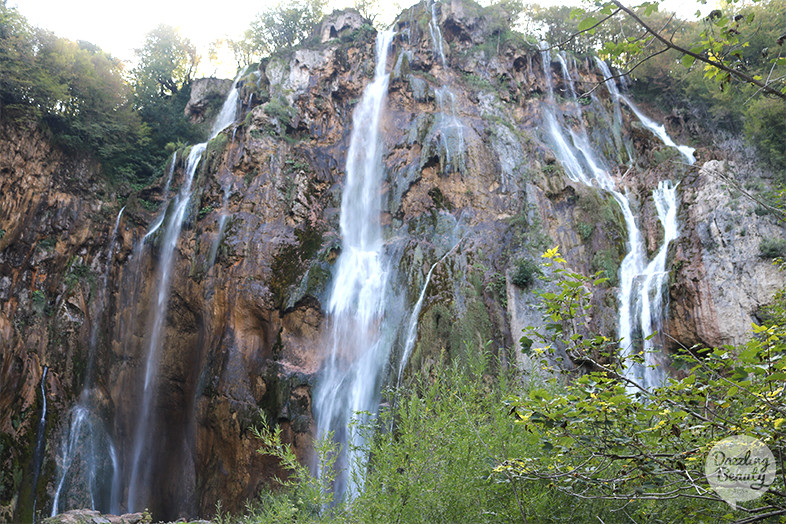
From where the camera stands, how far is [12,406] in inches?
605

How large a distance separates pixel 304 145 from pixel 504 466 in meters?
19.3

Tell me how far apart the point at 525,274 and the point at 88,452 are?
15.1 meters

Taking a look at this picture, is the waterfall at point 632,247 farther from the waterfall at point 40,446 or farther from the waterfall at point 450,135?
the waterfall at point 40,446

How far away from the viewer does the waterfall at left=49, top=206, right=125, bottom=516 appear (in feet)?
50.5

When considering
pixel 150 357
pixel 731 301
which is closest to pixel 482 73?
pixel 731 301

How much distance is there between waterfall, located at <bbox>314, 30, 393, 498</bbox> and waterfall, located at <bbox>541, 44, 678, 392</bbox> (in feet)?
22.6

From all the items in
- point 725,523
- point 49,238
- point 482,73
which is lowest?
point 725,523

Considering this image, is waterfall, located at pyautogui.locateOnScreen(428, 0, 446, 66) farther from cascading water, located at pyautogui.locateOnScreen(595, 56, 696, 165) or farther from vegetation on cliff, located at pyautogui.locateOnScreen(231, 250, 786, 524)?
vegetation on cliff, located at pyautogui.locateOnScreen(231, 250, 786, 524)

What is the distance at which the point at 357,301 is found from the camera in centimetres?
1625

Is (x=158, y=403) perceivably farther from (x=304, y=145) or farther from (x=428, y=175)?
(x=428, y=175)

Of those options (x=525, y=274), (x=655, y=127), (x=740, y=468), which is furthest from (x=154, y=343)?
(x=655, y=127)

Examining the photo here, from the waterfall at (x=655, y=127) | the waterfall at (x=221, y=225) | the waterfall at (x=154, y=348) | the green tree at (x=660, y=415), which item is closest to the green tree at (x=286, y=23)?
the waterfall at (x=154, y=348)

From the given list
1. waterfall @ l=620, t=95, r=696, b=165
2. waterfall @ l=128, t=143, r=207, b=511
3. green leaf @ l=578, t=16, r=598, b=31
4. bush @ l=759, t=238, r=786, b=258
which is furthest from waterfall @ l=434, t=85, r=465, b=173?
green leaf @ l=578, t=16, r=598, b=31

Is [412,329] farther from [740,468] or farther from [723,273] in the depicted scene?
[740,468]
